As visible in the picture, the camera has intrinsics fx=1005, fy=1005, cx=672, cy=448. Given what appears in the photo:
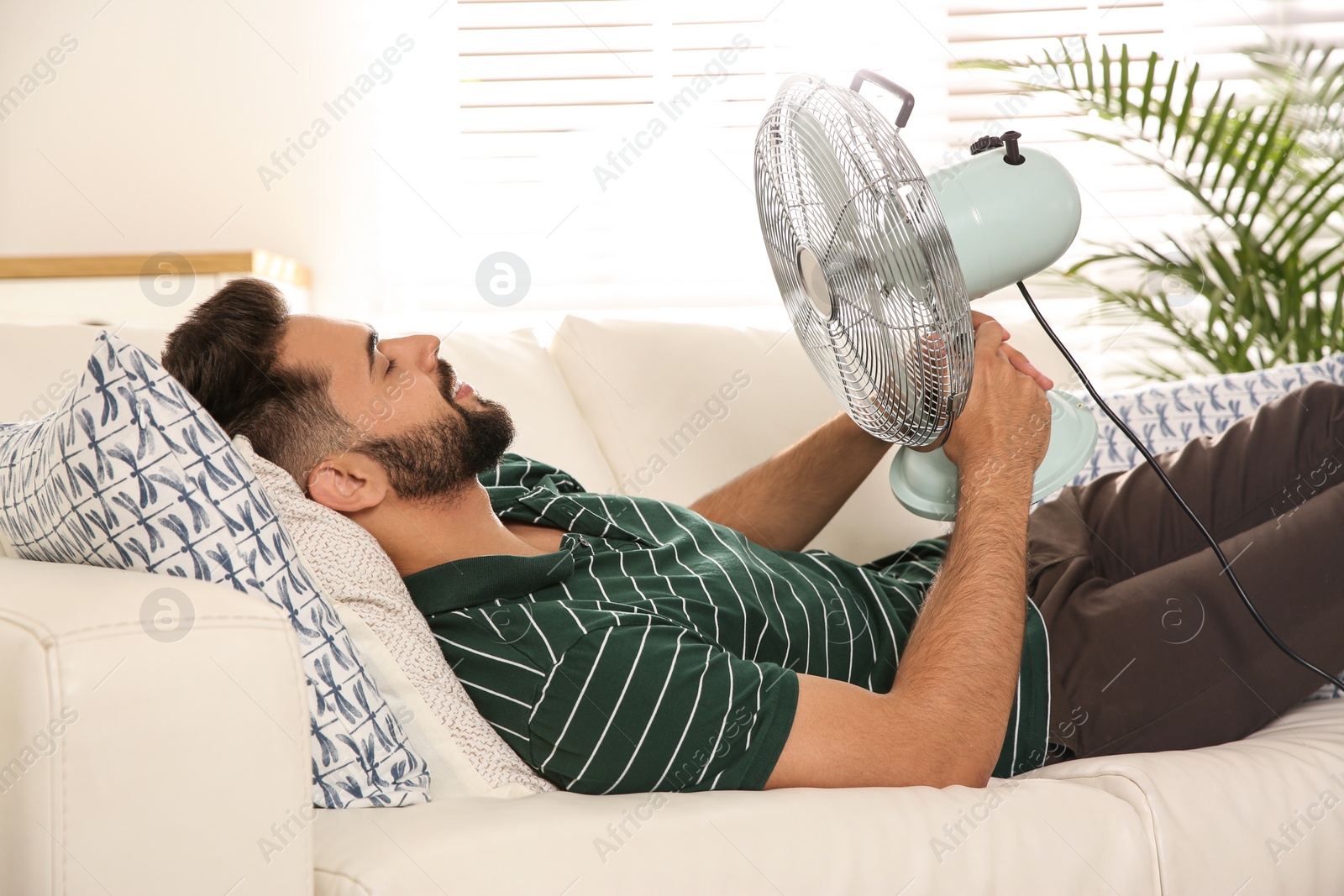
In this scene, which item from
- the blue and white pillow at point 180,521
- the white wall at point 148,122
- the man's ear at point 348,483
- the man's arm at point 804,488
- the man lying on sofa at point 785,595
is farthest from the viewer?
the white wall at point 148,122

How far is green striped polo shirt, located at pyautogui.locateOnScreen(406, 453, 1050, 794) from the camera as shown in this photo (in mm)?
794

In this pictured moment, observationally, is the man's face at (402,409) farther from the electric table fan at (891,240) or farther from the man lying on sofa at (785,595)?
the electric table fan at (891,240)

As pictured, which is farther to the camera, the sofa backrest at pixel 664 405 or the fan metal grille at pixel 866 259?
the sofa backrest at pixel 664 405

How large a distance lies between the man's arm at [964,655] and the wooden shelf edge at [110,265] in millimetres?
1466

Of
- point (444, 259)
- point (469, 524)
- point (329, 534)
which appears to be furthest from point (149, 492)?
point (444, 259)

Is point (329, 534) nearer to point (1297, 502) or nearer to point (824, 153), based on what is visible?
point (824, 153)

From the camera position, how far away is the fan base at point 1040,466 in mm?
1110

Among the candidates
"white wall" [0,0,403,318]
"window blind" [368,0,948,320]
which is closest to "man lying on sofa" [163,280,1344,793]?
"window blind" [368,0,948,320]

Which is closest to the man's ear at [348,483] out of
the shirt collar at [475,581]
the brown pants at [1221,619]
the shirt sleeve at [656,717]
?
the shirt collar at [475,581]

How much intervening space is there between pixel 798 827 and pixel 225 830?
39 centimetres

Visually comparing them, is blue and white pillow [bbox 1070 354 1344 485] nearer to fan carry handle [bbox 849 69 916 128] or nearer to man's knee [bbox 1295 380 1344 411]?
man's knee [bbox 1295 380 1344 411]

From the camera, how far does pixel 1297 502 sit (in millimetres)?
1191

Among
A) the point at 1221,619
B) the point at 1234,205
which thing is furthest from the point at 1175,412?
the point at 1234,205

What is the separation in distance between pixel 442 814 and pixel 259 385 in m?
0.54
